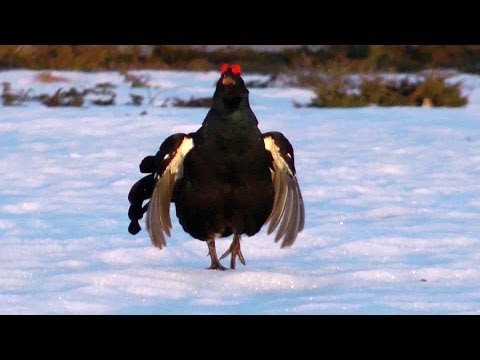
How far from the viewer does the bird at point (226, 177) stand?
509cm

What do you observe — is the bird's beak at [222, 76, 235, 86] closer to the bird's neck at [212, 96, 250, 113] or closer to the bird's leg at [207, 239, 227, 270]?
the bird's neck at [212, 96, 250, 113]

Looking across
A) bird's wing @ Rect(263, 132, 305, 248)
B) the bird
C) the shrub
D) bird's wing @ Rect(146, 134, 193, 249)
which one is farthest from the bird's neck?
the shrub

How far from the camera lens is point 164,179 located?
530 centimetres

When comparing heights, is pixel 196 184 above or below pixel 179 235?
above

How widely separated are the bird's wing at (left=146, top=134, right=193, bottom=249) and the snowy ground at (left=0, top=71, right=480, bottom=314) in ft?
0.69

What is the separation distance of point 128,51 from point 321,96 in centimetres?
698

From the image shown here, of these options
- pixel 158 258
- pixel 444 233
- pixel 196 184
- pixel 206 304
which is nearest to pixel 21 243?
pixel 158 258

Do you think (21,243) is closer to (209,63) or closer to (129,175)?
(129,175)

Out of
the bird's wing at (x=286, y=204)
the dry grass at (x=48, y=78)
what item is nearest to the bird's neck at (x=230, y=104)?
the bird's wing at (x=286, y=204)

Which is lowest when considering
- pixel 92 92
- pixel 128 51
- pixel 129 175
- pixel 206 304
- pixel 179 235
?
pixel 128 51

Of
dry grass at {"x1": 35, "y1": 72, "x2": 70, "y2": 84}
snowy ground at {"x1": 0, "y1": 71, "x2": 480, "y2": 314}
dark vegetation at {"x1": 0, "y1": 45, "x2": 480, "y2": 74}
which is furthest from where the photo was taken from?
dark vegetation at {"x1": 0, "y1": 45, "x2": 480, "y2": 74}

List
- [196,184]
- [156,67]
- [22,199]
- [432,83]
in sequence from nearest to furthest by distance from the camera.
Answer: [196,184] < [22,199] < [432,83] < [156,67]

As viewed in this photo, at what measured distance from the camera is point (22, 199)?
24.1 feet

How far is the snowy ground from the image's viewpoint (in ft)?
15.4
